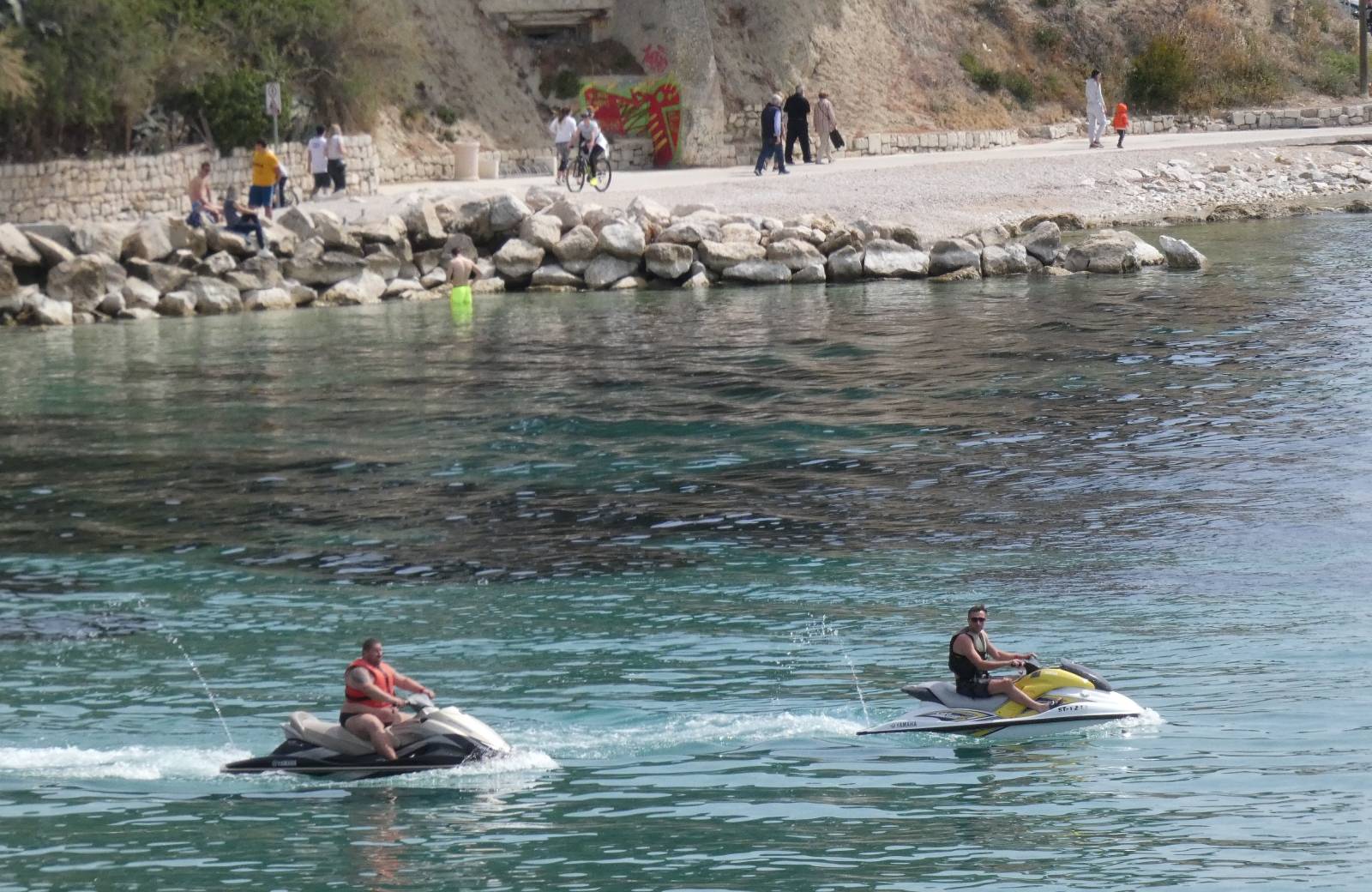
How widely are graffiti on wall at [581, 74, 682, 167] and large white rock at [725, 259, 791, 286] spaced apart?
15.7 m

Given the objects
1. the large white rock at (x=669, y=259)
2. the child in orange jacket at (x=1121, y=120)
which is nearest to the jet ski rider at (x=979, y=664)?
the large white rock at (x=669, y=259)

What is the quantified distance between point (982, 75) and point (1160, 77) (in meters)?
6.28

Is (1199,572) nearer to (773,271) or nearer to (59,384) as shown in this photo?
(59,384)

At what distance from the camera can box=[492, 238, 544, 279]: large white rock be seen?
135 ft

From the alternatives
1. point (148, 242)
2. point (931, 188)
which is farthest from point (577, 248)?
point (931, 188)

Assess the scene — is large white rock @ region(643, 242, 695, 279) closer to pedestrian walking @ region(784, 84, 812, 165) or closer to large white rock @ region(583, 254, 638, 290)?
large white rock @ region(583, 254, 638, 290)

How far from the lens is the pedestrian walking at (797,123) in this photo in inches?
2055

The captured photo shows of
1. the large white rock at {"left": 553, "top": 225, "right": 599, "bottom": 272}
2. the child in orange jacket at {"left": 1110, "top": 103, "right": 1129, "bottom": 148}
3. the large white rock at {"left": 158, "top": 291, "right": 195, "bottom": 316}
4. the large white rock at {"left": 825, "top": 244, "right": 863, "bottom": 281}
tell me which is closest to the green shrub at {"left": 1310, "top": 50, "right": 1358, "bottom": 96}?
the child in orange jacket at {"left": 1110, "top": 103, "right": 1129, "bottom": 148}

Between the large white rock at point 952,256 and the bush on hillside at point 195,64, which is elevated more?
the bush on hillside at point 195,64

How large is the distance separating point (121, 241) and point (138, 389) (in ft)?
37.1

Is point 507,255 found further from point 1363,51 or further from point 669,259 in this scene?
point 1363,51

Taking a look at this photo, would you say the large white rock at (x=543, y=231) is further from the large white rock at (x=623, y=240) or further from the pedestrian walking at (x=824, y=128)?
the pedestrian walking at (x=824, y=128)

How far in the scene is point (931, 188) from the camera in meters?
48.0

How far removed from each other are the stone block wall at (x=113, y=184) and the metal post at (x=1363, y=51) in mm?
38679
